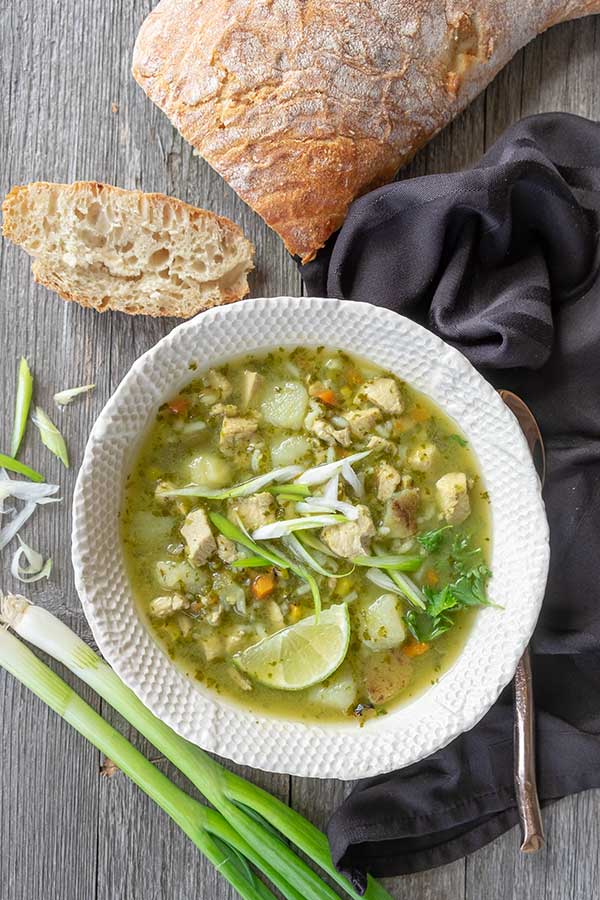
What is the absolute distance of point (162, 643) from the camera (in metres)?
2.61

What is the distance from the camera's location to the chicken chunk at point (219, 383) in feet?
8.54

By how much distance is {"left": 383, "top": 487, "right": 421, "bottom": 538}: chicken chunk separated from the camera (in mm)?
2568

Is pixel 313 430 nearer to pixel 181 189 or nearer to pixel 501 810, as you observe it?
pixel 181 189

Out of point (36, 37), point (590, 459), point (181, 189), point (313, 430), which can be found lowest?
point (590, 459)

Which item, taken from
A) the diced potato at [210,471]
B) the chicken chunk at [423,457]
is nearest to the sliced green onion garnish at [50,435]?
the diced potato at [210,471]

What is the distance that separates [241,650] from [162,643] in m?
0.24

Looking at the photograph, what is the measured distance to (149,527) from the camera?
8.59 ft

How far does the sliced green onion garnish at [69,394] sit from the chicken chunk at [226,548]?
830 mm

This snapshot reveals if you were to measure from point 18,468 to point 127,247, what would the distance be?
2.82ft

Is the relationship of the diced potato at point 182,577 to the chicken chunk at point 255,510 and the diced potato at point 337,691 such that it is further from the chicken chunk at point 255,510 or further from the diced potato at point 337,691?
the diced potato at point 337,691

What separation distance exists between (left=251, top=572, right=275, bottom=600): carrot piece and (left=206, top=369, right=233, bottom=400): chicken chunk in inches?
22.1

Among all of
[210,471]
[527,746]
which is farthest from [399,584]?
[527,746]

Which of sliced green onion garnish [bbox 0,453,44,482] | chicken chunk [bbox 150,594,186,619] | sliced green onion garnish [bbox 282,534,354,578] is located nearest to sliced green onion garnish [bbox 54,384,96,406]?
sliced green onion garnish [bbox 0,453,44,482]

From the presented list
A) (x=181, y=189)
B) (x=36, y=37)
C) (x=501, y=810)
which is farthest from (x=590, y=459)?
(x=36, y=37)
